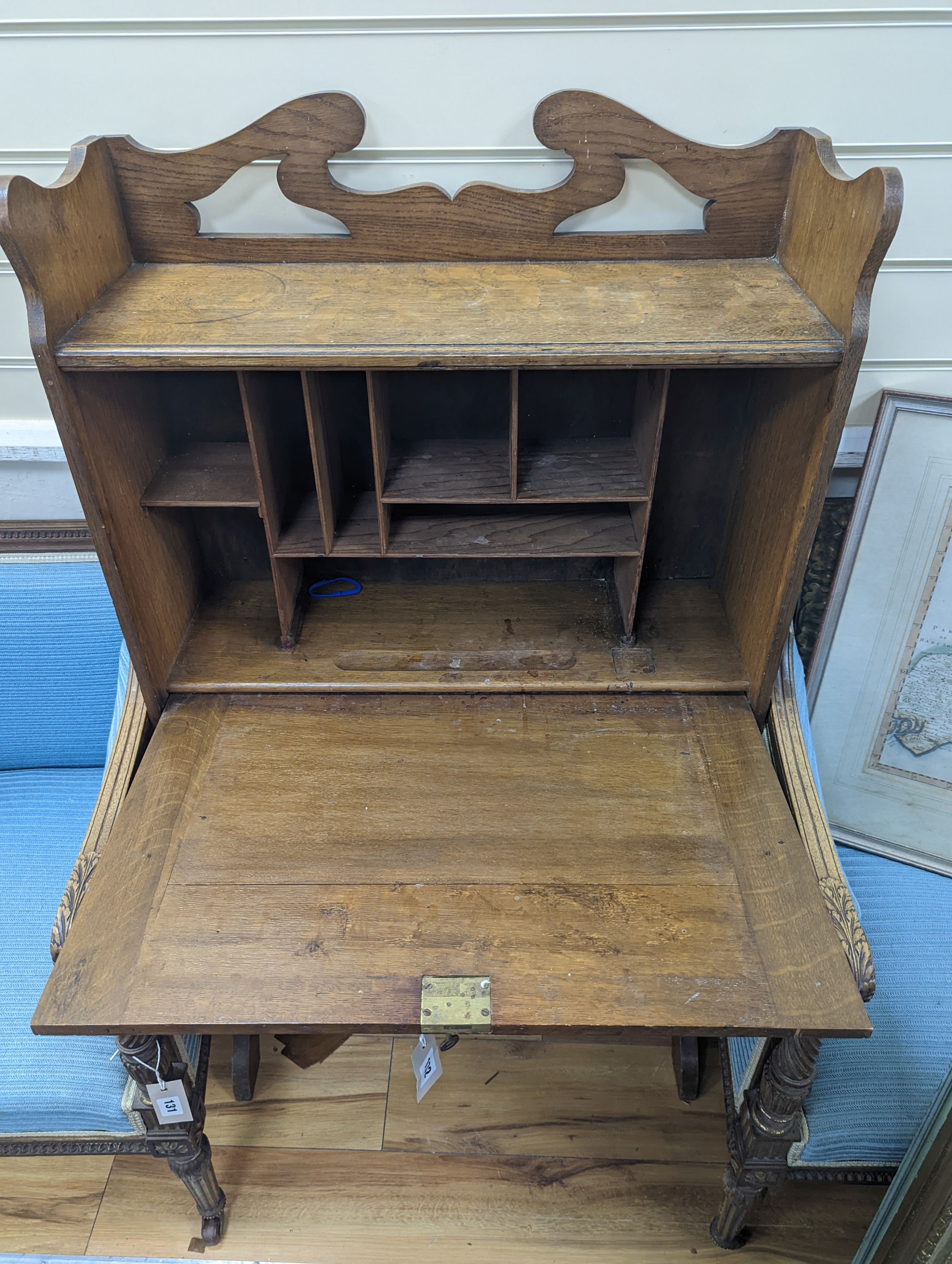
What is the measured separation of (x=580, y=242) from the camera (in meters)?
1.31

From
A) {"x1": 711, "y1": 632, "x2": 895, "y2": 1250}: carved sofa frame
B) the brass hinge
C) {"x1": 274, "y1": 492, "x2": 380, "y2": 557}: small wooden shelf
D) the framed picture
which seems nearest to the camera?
the brass hinge

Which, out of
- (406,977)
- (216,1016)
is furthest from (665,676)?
(216,1016)

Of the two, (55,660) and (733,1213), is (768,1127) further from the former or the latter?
(55,660)

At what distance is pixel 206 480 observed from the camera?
1.37m

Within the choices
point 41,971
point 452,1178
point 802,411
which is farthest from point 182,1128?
point 802,411

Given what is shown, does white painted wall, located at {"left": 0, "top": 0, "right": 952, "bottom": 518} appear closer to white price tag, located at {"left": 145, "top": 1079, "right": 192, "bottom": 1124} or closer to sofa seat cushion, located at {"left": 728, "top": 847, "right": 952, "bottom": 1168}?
sofa seat cushion, located at {"left": 728, "top": 847, "right": 952, "bottom": 1168}

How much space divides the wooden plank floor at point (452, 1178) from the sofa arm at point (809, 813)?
2.43ft

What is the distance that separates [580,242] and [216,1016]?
1.18 m

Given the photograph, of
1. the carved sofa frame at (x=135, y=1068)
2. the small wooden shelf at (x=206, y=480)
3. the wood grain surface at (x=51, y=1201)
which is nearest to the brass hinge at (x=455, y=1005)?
the carved sofa frame at (x=135, y=1068)

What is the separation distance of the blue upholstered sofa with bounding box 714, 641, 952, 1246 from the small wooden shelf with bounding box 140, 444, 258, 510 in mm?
910

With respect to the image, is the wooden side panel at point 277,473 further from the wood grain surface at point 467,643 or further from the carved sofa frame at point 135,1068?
the carved sofa frame at point 135,1068

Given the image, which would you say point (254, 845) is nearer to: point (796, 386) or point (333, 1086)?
point (333, 1086)

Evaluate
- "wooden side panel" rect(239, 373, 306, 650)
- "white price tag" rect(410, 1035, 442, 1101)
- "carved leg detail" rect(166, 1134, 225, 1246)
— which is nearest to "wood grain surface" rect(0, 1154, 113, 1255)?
"carved leg detail" rect(166, 1134, 225, 1246)

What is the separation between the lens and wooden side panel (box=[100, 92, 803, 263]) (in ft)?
4.12
